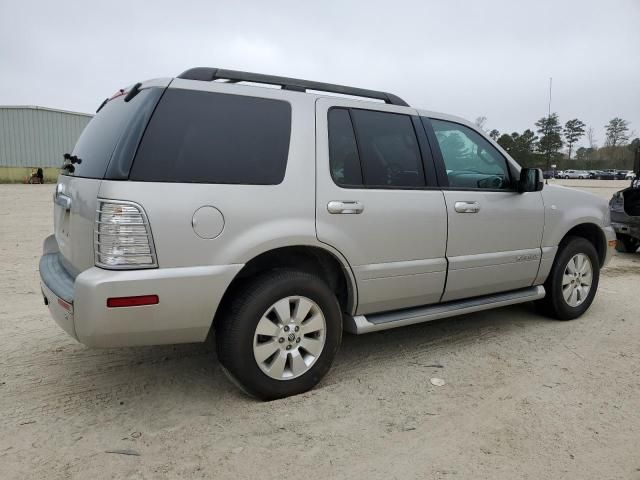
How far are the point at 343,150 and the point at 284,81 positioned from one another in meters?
0.59

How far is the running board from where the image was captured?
330 centimetres

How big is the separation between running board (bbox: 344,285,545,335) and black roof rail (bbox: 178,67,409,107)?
1.58 meters

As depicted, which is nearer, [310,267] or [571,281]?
[310,267]

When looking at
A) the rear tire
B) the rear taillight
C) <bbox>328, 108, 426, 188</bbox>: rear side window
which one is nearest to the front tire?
the rear taillight

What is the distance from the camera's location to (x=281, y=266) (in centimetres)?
303

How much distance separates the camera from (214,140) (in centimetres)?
272

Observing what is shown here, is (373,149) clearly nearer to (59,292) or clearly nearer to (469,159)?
(469,159)

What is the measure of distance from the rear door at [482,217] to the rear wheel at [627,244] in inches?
222

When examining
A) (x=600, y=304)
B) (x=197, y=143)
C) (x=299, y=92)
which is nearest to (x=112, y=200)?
(x=197, y=143)

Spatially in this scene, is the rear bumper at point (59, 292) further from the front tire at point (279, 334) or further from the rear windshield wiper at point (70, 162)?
the front tire at point (279, 334)

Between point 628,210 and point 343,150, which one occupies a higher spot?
point 343,150

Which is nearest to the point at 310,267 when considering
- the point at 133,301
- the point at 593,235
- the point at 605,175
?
the point at 133,301

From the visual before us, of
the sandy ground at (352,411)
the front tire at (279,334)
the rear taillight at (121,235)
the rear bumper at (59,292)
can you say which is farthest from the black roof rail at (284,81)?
the sandy ground at (352,411)

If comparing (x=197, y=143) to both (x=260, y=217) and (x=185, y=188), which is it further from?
(x=260, y=217)
